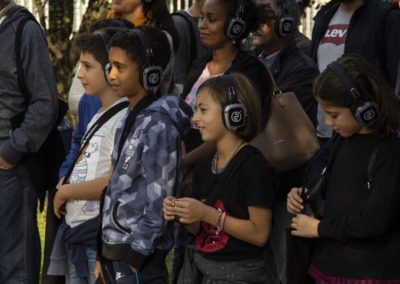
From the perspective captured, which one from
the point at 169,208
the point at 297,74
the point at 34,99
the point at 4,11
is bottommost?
the point at 34,99

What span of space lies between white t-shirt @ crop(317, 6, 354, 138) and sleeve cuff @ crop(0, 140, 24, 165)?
185cm

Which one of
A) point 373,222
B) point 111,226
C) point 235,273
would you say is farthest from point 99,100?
point 373,222

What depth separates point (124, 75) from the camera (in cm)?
565

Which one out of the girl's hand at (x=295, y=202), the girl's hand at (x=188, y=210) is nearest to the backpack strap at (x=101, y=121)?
the girl's hand at (x=188, y=210)

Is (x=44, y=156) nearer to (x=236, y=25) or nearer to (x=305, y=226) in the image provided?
(x=236, y=25)

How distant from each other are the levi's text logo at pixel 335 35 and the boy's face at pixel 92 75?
1.48 metres

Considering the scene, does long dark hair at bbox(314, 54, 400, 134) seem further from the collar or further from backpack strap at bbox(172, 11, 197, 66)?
backpack strap at bbox(172, 11, 197, 66)

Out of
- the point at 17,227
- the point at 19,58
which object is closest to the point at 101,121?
the point at 19,58

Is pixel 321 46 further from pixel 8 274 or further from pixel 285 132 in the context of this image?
pixel 8 274

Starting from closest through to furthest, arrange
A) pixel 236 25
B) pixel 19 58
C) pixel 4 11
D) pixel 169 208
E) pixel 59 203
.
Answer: pixel 169 208
pixel 236 25
pixel 59 203
pixel 19 58
pixel 4 11

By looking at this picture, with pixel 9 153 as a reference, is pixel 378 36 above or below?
above

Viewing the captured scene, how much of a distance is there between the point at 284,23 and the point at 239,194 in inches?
66.5

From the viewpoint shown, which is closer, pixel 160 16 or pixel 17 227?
pixel 17 227

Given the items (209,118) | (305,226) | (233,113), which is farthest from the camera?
(209,118)
